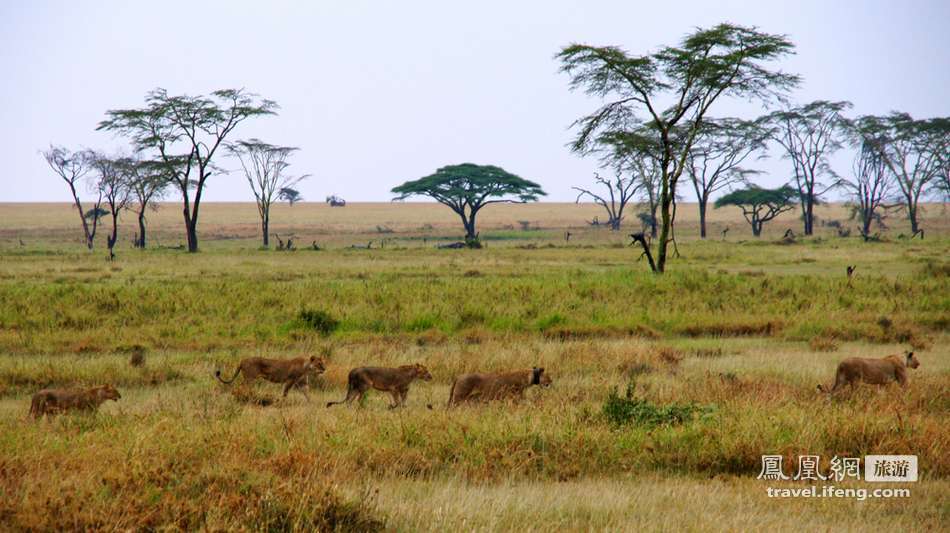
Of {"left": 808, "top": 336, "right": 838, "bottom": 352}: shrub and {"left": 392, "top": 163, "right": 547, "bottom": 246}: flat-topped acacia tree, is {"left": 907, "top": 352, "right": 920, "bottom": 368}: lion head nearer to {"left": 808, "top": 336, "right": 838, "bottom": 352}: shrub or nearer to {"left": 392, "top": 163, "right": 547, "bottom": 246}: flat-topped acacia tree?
{"left": 808, "top": 336, "right": 838, "bottom": 352}: shrub

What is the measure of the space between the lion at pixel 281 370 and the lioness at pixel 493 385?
210cm

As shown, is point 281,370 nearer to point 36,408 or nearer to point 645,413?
point 36,408

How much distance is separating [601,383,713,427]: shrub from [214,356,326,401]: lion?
13.3 feet

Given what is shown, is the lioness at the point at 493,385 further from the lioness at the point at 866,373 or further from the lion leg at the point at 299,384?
the lioness at the point at 866,373

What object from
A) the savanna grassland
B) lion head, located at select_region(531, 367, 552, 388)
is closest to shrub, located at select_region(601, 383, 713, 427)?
the savanna grassland

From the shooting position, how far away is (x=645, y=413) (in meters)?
7.90

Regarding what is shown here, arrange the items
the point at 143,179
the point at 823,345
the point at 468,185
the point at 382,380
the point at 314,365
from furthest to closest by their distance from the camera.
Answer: the point at 468,185 → the point at 143,179 → the point at 823,345 → the point at 314,365 → the point at 382,380

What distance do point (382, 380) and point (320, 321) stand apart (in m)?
6.86

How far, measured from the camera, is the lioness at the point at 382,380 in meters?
9.47

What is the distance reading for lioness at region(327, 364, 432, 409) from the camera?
947cm

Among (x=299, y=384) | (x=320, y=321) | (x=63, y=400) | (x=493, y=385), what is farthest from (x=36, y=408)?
(x=320, y=321)

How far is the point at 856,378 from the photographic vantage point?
948 cm

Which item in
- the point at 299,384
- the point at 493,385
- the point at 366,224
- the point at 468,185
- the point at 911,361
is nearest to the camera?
the point at 493,385

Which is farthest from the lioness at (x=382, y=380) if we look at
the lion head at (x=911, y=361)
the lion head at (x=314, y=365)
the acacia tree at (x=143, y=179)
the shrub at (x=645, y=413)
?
the acacia tree at (x=143, y=179)
